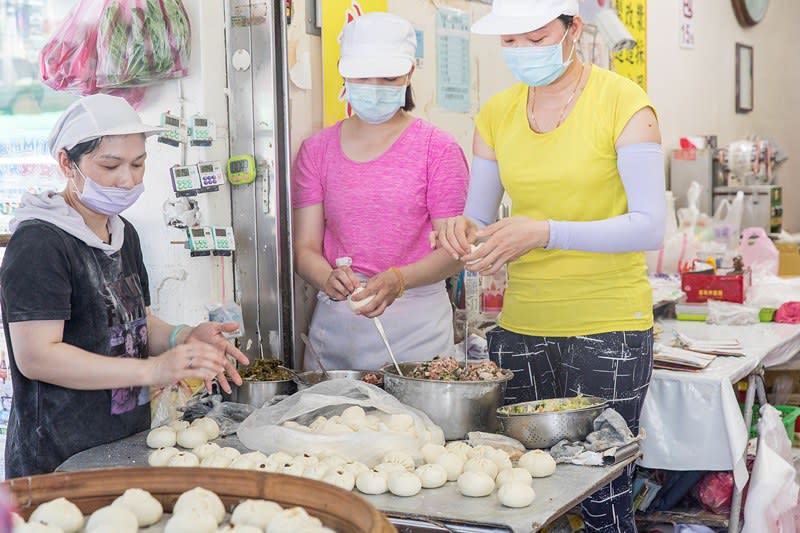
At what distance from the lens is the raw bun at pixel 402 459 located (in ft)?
6.56

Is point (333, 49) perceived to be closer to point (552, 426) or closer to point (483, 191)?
point (483, 191)

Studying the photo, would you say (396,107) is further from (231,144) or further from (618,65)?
(618,65)

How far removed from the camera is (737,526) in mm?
3328

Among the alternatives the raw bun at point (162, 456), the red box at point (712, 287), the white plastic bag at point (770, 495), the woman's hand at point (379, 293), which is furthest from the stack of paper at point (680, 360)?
the raw bun at point (162, 456)

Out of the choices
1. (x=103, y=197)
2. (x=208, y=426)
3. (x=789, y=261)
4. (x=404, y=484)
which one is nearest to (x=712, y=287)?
(x=789, y=261)

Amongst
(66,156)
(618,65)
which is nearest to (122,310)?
(66,156)

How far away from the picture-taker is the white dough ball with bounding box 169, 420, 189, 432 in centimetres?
227

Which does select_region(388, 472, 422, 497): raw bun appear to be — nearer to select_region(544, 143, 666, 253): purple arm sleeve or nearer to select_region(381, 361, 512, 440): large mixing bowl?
select_region(381, 361, 512, 440): large mixing bowl

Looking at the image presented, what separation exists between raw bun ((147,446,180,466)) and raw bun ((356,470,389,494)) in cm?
45

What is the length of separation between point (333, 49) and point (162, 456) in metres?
1.59

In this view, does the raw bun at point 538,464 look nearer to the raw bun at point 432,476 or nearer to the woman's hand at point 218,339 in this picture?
the raw bun at point 432,476

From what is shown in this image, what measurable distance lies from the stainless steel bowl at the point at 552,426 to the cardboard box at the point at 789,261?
406cm

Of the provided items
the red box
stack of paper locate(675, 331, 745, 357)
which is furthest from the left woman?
the red box

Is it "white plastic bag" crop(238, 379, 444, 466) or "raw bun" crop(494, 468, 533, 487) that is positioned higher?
"white plastic bag" crop(238, 379, 444, 466)
